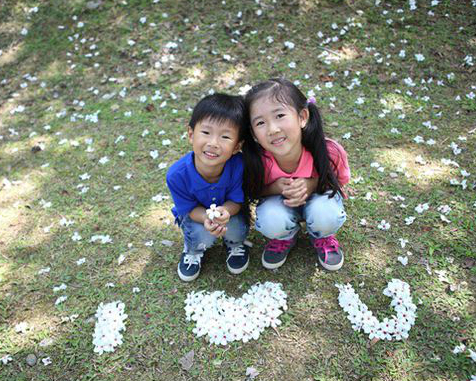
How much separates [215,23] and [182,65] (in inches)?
36.7

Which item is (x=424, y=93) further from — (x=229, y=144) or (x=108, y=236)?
(x=108, y=236)

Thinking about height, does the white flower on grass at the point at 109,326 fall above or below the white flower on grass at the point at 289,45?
below

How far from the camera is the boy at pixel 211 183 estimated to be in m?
2.20

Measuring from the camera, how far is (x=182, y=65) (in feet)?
16.9

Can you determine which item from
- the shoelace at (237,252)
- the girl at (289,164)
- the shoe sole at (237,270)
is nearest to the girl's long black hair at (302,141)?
the girl at (289,164)

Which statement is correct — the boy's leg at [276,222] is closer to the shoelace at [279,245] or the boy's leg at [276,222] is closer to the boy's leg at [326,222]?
the shoelace at [279,245]

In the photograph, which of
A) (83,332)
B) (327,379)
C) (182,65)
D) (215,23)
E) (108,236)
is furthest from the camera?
(215,23)

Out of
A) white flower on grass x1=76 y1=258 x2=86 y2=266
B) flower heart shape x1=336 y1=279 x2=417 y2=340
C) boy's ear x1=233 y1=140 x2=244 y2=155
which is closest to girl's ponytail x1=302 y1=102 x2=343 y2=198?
boy's ear x1=233 y1=140 x2=244 y2=155

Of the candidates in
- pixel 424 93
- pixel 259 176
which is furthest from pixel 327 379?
pixel 424 93

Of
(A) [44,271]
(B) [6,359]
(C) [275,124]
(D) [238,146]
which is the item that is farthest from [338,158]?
(B) [6,359]

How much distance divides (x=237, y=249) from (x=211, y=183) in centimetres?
63

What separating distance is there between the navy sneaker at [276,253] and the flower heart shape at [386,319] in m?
0.43

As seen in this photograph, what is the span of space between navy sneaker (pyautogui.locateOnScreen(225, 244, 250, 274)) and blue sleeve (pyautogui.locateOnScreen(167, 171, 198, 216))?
531 mm

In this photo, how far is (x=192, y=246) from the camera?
2.75 meters
